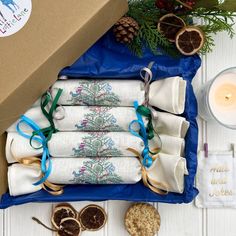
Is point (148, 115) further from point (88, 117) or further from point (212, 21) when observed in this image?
point (212, 21)

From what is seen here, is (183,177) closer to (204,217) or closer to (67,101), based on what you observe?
(204,217)

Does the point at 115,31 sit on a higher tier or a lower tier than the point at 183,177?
higher

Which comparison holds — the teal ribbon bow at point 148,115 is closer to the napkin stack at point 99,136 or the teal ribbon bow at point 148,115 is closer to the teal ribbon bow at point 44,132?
the napkin stack at point 99,136

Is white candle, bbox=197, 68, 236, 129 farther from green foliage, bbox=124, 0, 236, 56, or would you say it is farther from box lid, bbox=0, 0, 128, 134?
box lid, bbox=0, 0, 128, 134

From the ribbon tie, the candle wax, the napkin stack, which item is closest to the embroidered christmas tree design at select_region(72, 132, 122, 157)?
the napkin stack

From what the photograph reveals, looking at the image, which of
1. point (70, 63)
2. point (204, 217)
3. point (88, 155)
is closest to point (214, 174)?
point (204, 217)

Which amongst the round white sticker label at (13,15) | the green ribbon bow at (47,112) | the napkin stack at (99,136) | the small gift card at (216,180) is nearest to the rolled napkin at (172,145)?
the napkin stack at (99,136)
